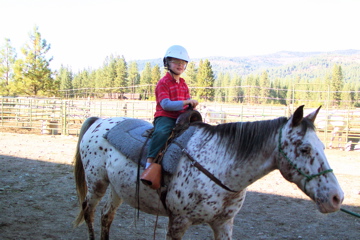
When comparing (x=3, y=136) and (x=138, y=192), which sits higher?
(x=138, y=192)

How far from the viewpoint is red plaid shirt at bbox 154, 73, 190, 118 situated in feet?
8.82

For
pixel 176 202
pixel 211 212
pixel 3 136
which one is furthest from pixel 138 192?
pixel 3 136

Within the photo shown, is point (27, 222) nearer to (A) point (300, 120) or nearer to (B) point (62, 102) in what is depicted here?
(A) point (300, 120)

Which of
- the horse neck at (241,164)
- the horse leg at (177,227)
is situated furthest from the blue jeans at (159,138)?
the horse leg at (177,227)

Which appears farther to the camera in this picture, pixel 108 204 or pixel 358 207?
pixel 358 207

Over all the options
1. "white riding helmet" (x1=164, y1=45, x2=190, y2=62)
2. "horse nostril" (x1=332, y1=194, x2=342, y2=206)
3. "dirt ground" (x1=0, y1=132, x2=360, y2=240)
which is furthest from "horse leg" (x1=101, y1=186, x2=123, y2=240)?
"horse nostril" (x1=332, y1=194, x2=342, y2=206)

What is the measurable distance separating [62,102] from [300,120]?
13859 mm

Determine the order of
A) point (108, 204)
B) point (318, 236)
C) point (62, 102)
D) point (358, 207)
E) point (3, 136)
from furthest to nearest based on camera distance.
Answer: point (62, 102), point (3, 136), point (358, 207), point (318, 236), point (108, 204)

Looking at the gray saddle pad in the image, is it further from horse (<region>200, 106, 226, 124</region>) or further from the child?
horse (<region>200, 106, 226, 124</region>)

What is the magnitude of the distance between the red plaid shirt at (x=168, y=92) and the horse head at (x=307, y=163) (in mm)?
978

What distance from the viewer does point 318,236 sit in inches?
157

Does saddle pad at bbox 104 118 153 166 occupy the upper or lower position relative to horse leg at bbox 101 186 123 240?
upper

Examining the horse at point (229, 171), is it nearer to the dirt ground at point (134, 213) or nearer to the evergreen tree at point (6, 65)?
the dirt ground at point (134, 213)

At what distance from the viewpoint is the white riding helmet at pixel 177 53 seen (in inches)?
107
